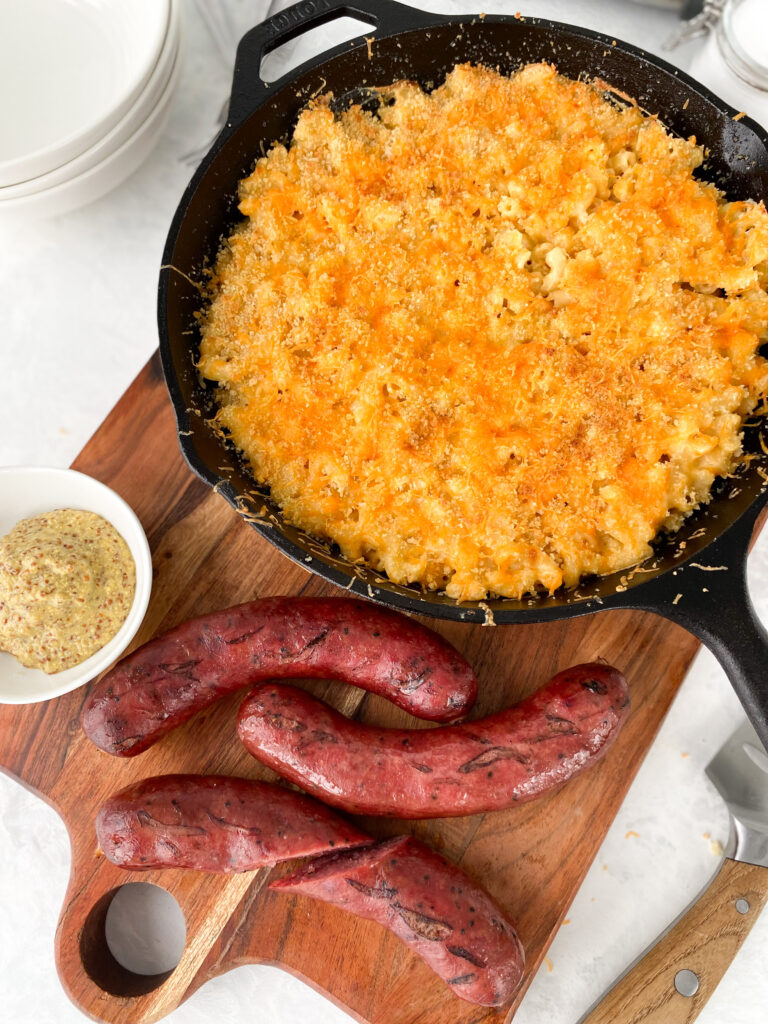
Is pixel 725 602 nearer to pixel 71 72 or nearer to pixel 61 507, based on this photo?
pixel 61 507

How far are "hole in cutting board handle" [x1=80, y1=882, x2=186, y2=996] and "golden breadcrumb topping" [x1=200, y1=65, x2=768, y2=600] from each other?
142 centimetres

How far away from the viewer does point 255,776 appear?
2561 millimetres

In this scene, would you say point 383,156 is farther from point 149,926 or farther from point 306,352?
point 149,926

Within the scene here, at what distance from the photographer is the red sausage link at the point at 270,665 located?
7.76 ft

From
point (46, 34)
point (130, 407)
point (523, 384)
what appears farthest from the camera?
point (46, 34)

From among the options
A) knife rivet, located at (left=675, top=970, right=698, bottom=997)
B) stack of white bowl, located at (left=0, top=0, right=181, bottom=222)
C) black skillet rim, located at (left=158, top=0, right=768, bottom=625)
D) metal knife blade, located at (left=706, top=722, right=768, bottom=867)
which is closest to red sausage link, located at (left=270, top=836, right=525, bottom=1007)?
knife rivet, located at (left=675, top=970, right=698, bottom=997)

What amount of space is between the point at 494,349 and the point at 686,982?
6.57ft

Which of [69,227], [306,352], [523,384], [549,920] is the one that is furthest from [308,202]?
[549,920]

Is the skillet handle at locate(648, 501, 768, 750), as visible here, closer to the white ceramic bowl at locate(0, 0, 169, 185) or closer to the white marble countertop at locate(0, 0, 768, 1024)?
the white marble countertop at locate(0, 0, 768, 1024)

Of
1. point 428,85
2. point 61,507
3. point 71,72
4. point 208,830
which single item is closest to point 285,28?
point 428,85

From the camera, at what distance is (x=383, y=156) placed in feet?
8.14

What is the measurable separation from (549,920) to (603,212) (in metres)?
2.03

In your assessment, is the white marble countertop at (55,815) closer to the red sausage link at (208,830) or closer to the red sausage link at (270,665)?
the red sausage link at (208,830)

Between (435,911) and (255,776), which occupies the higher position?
(435,911)
